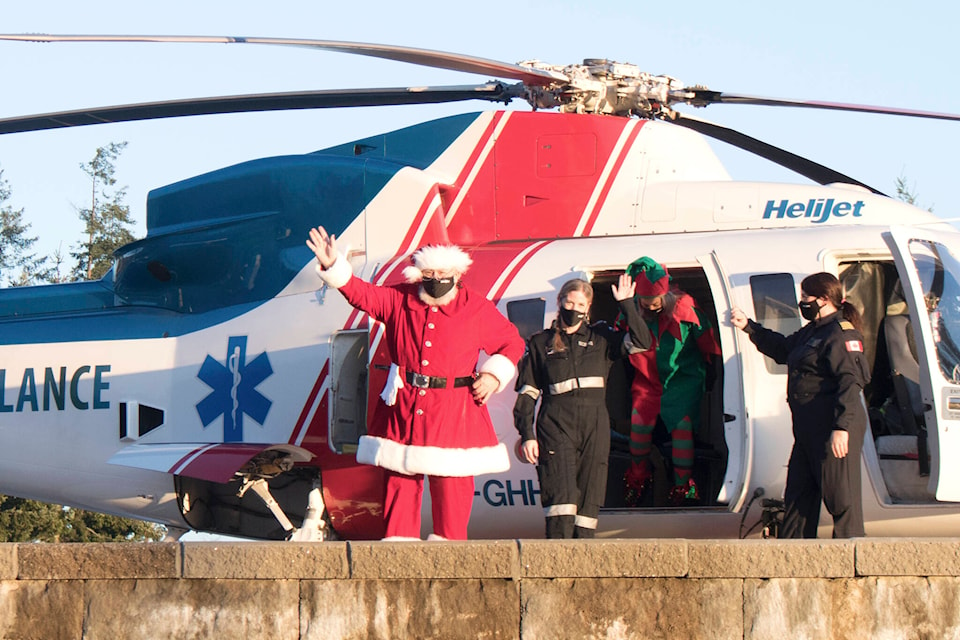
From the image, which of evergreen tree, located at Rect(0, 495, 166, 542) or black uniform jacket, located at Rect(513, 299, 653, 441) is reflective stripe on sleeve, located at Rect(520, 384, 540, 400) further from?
evergreen tree, located at Rect(0, 495, 166, 542)

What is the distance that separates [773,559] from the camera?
5.52m

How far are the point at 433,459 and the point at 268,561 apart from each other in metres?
1.43

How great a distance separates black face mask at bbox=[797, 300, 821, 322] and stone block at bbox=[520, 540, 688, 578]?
6.83ft

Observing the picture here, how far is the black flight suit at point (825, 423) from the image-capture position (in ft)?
22.2

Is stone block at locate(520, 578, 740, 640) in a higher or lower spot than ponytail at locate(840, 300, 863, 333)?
lower

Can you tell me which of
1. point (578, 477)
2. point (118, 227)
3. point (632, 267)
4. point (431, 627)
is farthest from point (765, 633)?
point (118, 227)

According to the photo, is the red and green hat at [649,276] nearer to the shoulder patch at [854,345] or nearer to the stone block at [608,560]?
the shoulder patch at [854,345]

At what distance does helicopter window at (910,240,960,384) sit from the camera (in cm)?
709

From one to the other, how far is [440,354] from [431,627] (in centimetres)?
189

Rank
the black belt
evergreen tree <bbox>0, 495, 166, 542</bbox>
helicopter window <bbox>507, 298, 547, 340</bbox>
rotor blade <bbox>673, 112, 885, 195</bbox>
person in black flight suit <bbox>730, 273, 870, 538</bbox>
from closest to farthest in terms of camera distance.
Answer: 1. person in black flight suit <bbox>730, 273, 870, 538</bbox>
2. the black belt
3. helicopter window <bbox>507, 298, 547, 340</bbox>
4. rotor blade <bbox>673, 112, 885, 195</bbox>
5. evergreen tree <bbox>0, 495, 166, 542</bbox>

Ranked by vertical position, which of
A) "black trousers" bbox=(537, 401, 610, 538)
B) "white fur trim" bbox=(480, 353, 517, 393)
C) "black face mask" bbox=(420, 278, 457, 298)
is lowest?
"black trousers" bbox=(537, 401, 610, 538)

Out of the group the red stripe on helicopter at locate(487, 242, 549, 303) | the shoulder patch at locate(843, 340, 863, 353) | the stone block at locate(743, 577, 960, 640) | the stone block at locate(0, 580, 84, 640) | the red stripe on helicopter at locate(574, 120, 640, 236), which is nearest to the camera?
the stone block at locate(743, 577, 960, 640)

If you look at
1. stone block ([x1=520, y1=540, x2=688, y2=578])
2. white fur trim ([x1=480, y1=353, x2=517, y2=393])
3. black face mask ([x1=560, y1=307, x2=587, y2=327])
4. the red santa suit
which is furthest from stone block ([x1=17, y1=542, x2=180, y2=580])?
black face mask ([x1=560, y1=307, x2=587, y2=327])

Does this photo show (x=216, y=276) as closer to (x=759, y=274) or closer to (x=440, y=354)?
(x=440, y=354)
